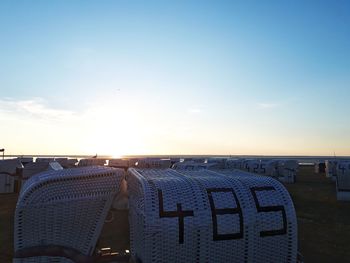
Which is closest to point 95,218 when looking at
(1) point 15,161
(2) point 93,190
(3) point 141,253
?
(2) point 93,190

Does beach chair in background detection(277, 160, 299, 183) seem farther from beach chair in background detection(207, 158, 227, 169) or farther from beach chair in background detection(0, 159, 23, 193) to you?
beach chair in background detection(0, 159, 23, 193)

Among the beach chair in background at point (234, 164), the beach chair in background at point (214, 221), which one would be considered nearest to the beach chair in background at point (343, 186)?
the beach chair in background at point (234, 164)

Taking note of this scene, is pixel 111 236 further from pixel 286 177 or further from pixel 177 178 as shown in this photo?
pixel 286 177

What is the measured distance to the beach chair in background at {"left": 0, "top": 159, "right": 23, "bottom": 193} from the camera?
24.4 metres

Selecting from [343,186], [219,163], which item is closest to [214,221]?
[343,186]

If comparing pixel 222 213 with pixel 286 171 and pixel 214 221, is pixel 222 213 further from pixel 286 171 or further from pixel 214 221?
pixel 286 171

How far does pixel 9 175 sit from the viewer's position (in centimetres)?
2542

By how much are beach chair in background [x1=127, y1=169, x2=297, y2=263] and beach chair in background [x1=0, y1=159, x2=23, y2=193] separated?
23.4 meters

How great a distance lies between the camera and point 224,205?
4.05 meters

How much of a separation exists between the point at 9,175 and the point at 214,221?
83.3ft

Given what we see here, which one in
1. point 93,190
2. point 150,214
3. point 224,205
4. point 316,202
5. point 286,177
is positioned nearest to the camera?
point 150,214

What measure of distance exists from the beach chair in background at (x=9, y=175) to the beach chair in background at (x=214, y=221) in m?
23.4

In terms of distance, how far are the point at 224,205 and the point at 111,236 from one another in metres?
8.14

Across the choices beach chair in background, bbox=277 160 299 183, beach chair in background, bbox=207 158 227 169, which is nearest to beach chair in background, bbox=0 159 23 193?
beach chair in background, bbox=207 158 227 169
